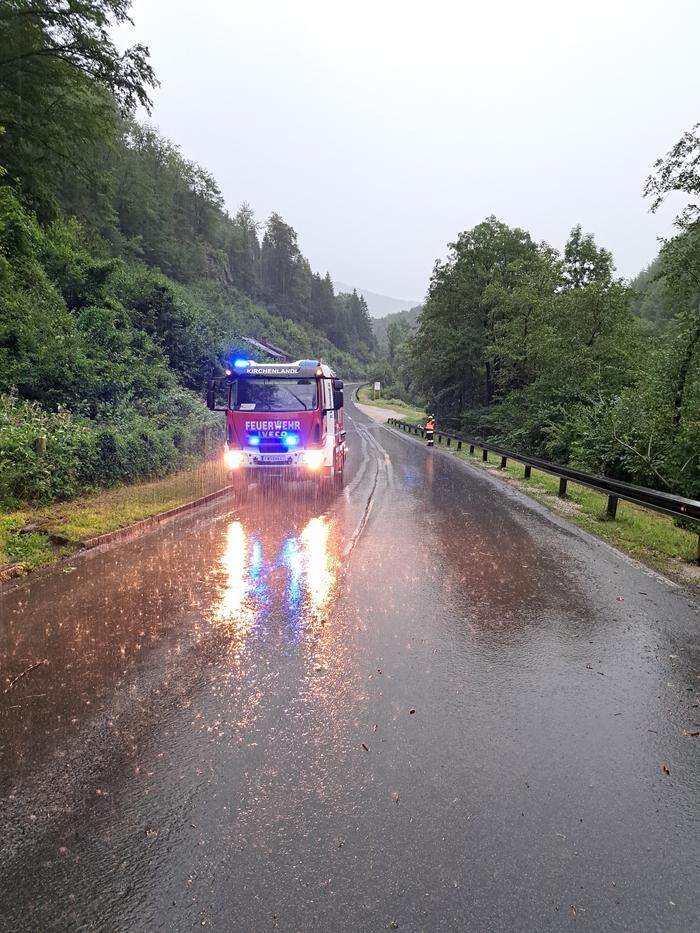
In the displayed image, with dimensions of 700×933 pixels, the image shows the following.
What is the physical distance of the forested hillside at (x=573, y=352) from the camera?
12977 millimetres

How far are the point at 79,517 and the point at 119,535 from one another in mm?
990

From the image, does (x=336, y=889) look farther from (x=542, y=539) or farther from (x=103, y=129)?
(x=103, y=129)

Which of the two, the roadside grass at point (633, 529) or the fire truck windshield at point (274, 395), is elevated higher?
the fire truck windshield at point (274, 395)

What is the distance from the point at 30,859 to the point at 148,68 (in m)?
16.0

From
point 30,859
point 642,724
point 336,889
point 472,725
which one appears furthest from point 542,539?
point 30,859

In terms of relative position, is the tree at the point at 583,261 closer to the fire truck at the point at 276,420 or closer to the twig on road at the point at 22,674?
the fire truck at the point at 276,420

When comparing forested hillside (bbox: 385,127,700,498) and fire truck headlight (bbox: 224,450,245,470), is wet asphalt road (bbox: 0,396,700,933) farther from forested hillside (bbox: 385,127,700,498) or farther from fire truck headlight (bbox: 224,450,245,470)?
A: forested hillside (bbox: 385,127,700,498)

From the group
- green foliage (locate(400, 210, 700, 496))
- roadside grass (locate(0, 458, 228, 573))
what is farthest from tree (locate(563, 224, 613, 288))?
roadside grass (locate(0, 458, 228, 573))

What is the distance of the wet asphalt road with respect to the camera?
2191 millimetres

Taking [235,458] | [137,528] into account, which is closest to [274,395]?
[235,458]

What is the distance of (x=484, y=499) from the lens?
40.8 feet

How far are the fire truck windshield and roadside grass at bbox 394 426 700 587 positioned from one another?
261 inches

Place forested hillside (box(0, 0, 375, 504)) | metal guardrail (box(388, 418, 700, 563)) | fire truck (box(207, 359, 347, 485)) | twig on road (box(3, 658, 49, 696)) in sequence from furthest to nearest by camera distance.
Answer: fire truck (box(207, 359, 347, 485))
forested hillside (box(0, 0, 375, 504))
metal guardrail (box(388, 418, 700, 563))
twig on road (box(3, 658, 49, 696))

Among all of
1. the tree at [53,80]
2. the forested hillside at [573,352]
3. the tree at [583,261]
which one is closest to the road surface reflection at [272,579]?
the forested hillside at [573,352]
